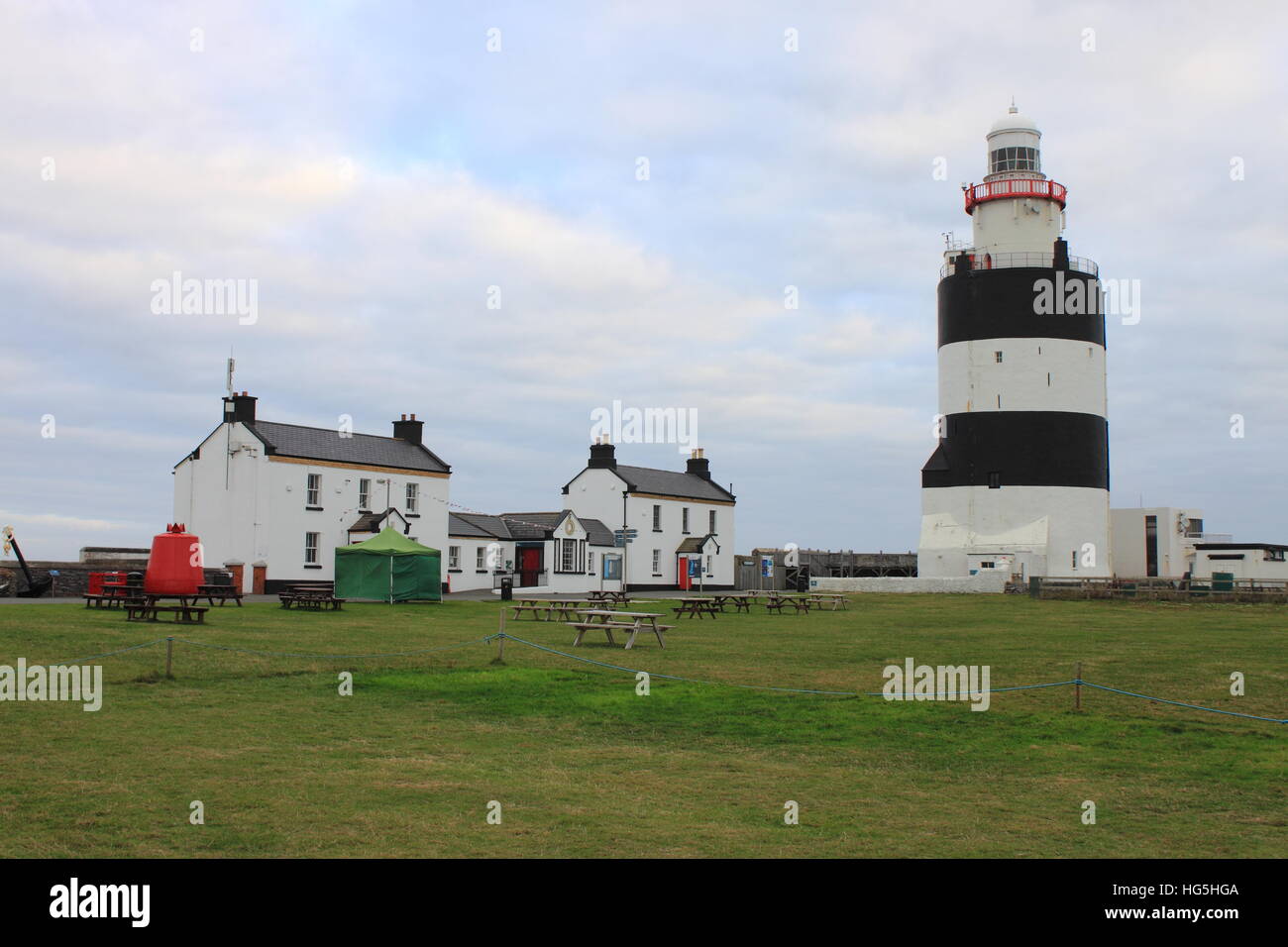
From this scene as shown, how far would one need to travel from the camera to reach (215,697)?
578 inches

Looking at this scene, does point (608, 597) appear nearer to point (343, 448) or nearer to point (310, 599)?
point (310, 599)

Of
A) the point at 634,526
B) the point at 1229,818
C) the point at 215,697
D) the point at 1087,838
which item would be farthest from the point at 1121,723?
the point at 634,526

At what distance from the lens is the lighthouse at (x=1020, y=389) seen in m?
51.1

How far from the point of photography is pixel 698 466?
216ft

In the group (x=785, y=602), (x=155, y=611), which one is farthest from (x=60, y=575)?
(x=785, y=602)

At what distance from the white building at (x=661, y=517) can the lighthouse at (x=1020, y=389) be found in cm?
1286

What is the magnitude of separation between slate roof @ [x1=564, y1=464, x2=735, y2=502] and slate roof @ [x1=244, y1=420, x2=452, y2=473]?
438 inches

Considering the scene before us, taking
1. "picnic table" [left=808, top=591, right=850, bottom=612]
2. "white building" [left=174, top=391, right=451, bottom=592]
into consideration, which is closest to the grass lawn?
"picnic table" [left=808, top=591, right=850, bottom=612]

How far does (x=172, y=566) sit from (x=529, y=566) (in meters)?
25.6

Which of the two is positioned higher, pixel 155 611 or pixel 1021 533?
pixel 1021 533

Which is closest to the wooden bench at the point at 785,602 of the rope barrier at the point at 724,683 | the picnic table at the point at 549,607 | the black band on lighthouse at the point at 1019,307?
the picnic table at the point at 549,607

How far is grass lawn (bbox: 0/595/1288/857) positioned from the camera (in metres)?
8.38

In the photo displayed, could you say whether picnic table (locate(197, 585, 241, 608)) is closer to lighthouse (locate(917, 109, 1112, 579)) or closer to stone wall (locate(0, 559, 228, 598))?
stone wall (locate(0, 559, 228, 598))
